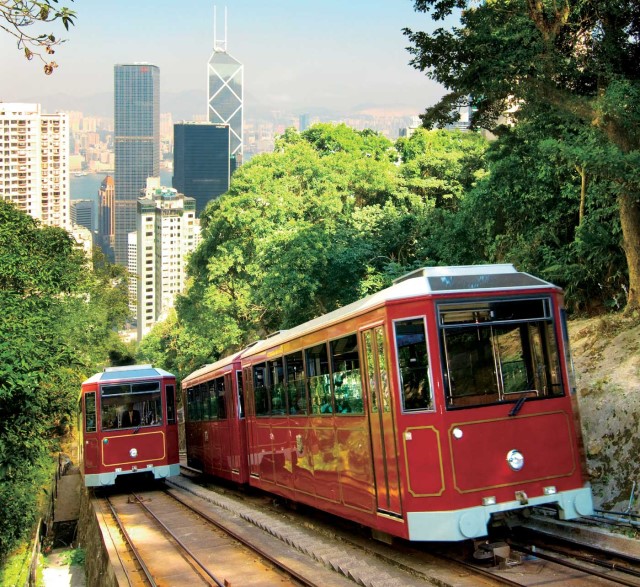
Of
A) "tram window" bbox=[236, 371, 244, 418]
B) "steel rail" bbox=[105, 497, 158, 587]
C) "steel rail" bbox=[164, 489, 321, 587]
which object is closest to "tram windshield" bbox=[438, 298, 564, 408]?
"steel rail" bbox=[164, 489, 321, 587]

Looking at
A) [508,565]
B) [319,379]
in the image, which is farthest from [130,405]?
[508,565]

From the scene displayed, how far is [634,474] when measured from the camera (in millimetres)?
11328

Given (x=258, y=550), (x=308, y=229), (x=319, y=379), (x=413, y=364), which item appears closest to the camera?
(x=413, y=364)

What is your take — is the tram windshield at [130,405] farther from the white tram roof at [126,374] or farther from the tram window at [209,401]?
the tram window at [209,401]

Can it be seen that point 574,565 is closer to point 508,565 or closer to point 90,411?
point 508,565

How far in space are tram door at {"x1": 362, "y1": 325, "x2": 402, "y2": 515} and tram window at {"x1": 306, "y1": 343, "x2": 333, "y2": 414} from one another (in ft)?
4.79

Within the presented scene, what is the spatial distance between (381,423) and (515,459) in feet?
4.72

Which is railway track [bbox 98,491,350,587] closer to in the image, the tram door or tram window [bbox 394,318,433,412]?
the tram door

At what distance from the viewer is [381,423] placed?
930 cm

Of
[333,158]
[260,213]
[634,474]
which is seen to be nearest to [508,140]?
[634,474]

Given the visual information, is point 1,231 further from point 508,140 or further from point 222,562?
point 222,562

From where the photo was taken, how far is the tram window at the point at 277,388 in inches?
525

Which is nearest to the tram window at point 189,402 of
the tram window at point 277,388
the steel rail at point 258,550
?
the steel rail at point 258,550

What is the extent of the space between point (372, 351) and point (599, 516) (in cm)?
333
